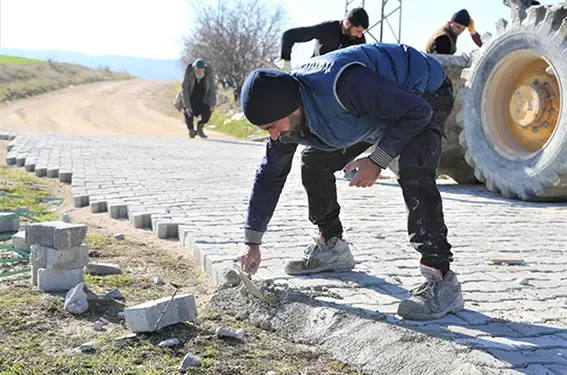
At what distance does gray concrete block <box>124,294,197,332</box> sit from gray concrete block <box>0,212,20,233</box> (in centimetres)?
206

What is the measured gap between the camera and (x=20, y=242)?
4.45 metres

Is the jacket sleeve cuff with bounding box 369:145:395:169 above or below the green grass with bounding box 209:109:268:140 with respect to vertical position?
above

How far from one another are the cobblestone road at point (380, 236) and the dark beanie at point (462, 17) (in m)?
2.08

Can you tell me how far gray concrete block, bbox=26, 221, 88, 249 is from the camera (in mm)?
3643

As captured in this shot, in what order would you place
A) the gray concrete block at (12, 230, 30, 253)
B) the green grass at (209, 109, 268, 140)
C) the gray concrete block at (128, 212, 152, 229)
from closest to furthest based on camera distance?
the gray concrete block at (12, 230, 30, 253), the gray concrete block at (128, 212, 152, 229), the green grass at (209, 109, 268, 140)

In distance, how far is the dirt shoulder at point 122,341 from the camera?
9.29 ft

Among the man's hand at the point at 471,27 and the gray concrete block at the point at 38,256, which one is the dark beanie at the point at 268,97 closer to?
the gray concrete block at the point at 38,256

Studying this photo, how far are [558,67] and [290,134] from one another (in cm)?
430

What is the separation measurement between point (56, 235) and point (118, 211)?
2.43 meters

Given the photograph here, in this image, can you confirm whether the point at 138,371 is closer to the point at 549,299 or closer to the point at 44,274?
the point at 44,274

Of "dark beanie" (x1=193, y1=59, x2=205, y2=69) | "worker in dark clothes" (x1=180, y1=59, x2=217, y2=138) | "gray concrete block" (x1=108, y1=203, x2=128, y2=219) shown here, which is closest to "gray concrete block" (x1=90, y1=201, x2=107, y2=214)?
"gray concrete block" (x1=108, y1=203, x2=128, y2=219)

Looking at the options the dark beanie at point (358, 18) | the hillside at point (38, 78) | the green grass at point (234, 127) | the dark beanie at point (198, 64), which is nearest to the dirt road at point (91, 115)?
the green grass at point (234, 127)

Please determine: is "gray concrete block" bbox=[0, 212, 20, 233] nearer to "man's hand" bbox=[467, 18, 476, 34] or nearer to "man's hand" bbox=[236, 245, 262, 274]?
"man's hand" bbox=[236, 245, 262, 274]

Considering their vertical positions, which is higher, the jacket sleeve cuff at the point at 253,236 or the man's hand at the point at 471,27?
the man's hand at the point at 471,27
